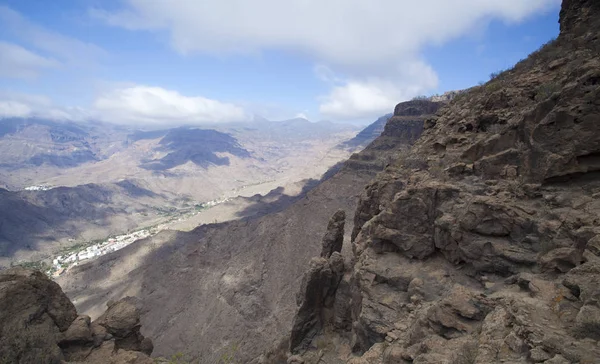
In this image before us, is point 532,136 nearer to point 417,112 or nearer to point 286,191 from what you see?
point 417,112

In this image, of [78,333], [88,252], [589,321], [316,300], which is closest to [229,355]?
[316,300]

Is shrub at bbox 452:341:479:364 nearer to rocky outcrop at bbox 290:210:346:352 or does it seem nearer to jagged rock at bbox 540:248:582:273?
jagged rock at bbox 540:248:582:273

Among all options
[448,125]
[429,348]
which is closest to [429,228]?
[429,348]

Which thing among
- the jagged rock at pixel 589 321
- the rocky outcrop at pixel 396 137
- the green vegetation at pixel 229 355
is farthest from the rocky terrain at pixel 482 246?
the rocky outcrop at pixel 396 137

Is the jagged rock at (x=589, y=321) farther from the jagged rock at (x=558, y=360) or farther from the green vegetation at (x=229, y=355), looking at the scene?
the green vegetation at (x=229, y=355)

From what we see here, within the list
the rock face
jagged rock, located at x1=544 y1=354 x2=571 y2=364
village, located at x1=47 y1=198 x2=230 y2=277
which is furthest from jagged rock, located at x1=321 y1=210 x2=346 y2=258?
village, located at x1=47 y1=198 x2=230 y2=277

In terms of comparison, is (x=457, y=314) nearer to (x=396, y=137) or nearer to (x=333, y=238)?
(x=333, y=238)
